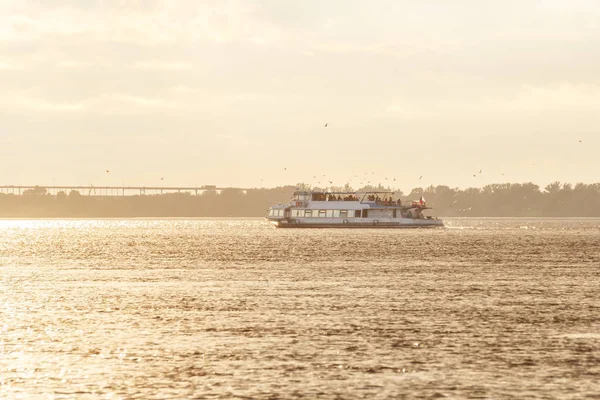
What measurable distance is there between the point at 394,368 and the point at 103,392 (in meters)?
9.79

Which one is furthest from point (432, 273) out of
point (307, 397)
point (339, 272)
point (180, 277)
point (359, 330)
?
point (307, 397)

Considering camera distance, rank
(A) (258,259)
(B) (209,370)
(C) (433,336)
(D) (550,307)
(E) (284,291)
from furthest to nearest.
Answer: (A) (258,259) < (E) (284,291) < (D) (550,307) < (C) (433,336) < (B) (209,370)

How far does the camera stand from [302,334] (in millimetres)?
41281

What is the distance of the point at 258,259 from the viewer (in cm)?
10488

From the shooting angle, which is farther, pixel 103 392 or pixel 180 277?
pixel 180 277

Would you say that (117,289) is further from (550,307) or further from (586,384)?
(586,384)

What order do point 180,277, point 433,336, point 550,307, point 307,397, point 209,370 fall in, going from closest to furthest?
point 307,397
point 209,370
point 433,336
point 550,307
point 180,277

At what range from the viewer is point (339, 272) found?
82.9m

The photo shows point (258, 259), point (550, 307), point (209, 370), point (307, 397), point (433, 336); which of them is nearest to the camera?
point (307, 397)

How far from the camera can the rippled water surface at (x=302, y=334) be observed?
99.6 ft

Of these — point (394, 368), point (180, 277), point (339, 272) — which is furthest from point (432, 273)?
point (394, 368)

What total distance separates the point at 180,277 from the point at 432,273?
20772 mm

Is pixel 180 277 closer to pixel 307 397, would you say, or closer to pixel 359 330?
pixel 359 330

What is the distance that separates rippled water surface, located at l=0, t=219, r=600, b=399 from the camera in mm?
30344
